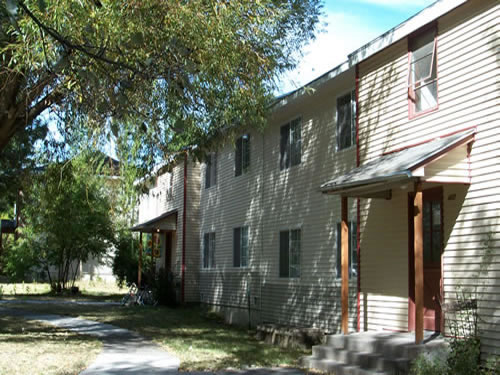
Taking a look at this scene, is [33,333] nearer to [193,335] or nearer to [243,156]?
→ [193,335]

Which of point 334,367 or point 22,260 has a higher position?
point 22,260

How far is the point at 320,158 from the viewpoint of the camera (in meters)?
15.0

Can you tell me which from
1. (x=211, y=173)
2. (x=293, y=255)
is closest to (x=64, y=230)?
(x=211, y=173)

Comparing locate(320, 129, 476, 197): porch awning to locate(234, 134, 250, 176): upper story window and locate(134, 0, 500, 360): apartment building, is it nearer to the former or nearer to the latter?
locate(134, 0, 500, 360): apartment building

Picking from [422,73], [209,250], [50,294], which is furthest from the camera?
[50,294]

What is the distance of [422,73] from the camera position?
37.2 feet

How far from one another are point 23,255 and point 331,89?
2123 cm

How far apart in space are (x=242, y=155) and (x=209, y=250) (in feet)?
14.7

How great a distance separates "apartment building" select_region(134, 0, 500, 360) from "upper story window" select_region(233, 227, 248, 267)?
43cm

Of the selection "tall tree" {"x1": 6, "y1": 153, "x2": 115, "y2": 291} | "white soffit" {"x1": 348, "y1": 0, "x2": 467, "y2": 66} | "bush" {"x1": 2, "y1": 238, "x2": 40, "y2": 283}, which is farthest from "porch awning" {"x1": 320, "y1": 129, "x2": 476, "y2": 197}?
"bush" {"x1": 2, "y1": 238, "x2": 40, "y2": 283}

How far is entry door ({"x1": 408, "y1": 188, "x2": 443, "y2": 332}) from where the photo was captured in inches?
416

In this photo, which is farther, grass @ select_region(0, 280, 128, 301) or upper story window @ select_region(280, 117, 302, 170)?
grass @ select_region(0, 280, 128, 301)

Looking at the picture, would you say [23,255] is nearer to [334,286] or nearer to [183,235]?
[183,235]

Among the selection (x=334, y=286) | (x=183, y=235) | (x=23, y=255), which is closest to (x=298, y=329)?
(x=334, y=286)
